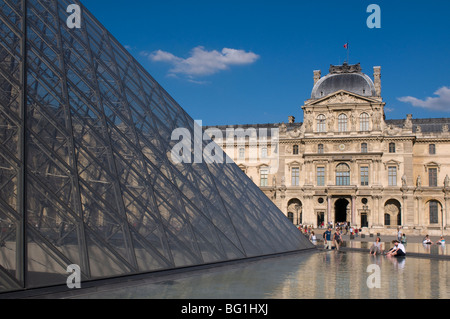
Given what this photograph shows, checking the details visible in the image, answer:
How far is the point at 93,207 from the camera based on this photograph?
8867 mm

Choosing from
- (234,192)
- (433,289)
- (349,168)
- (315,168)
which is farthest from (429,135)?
(433,289)

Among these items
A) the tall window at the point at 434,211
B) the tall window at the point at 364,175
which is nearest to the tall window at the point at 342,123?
the tall window at the point at 364,175

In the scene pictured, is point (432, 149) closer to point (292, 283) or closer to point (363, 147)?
point (363, 147)

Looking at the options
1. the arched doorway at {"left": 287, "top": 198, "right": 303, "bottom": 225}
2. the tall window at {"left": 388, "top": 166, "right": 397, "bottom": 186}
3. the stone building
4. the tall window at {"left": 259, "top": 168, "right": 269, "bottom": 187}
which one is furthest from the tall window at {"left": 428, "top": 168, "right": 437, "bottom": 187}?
the tall window at {"left": 259, "top": 168, "right": 269, "bottom": 187}

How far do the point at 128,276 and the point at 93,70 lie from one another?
5410 millimetres

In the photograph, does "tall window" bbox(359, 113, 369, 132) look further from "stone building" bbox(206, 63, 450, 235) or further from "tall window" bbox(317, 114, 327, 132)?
"tall window" bbox(317, 114, 327, 132)

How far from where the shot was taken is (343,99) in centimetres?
5241

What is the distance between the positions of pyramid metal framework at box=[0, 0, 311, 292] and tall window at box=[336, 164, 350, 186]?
129 ft

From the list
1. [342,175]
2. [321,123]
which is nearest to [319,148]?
[321,123]

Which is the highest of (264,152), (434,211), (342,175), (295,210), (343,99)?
(343,99)

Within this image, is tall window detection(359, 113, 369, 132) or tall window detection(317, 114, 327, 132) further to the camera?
tall window detection(317, 114, 327, 132)

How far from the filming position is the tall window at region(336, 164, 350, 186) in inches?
2063

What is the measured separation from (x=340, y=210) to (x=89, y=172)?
1934 inches

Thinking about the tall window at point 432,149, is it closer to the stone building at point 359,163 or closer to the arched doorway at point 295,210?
the stone building at point 359,163
